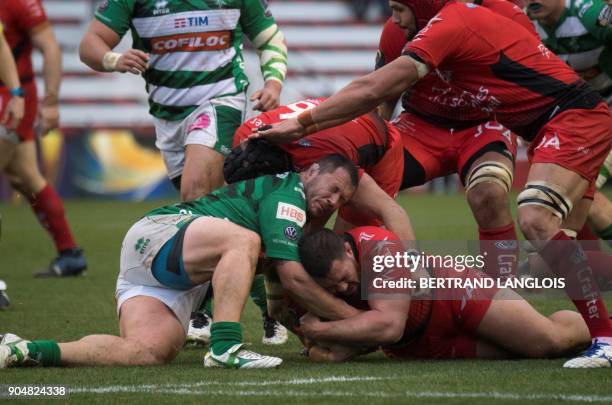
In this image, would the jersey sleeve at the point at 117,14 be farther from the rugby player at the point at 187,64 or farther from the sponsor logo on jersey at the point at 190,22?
the sponsor logo on jersey at the point at 190,22

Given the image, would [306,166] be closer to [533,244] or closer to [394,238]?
[394,238]

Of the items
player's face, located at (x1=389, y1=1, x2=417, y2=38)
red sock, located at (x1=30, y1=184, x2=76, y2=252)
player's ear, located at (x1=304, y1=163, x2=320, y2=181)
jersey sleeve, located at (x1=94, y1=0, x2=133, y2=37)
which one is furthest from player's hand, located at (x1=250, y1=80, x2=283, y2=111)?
red sock, located at (x1=30, y1=184, x2=76, y2=252)

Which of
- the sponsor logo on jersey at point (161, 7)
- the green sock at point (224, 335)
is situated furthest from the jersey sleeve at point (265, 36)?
the green sock at point (224, 335)

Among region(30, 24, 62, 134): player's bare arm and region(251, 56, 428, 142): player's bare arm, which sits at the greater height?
region(251, 56, 428, 142): player's bare arm

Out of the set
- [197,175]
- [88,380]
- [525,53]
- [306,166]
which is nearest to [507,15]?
[525,53]

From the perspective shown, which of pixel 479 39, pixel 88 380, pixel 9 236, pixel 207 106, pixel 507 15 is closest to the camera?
pixel 88 380

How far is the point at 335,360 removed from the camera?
583cm

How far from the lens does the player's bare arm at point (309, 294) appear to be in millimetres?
5590

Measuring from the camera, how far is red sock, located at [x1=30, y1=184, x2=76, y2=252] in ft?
33.6

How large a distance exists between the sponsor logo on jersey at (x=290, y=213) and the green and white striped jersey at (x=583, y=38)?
11.7ft

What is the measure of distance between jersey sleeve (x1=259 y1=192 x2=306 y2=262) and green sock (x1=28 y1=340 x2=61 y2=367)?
1.13m

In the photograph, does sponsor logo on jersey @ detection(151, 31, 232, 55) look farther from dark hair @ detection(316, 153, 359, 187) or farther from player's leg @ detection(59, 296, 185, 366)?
player's leg @ detection(59, 296, 185, 366)

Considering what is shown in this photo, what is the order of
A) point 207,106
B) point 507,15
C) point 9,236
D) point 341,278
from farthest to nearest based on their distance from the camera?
point 9,236 < point 207,106 < point 507,15 < point 341,278

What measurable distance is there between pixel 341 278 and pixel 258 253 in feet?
1.39
